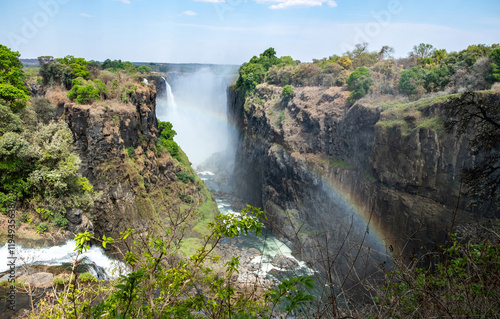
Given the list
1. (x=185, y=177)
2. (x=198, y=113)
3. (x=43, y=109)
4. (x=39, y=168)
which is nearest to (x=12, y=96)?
(x=43, y=109)

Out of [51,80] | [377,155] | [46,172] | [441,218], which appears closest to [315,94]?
[377,155]

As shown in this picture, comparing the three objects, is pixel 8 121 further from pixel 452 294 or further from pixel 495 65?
pixel 495 65

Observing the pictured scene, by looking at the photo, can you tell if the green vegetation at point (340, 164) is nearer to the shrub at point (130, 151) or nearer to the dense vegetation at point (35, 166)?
the shrub at point (130, 151)

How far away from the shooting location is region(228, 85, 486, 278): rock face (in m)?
25.5

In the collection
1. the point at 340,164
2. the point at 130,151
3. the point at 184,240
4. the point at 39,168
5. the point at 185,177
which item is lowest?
the point at 184,240

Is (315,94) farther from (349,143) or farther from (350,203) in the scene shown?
(350,203)

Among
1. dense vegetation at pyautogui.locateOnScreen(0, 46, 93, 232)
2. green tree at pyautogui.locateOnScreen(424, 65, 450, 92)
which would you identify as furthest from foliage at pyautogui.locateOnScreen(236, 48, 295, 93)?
dense vegetation at pyautogui.locateOnScreen(0, 46, 93, 232)

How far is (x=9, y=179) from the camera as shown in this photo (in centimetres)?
1872

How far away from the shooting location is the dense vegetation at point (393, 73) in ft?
92.8

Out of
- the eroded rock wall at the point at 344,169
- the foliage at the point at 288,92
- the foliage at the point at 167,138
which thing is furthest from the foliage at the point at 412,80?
the foliage at the point at 167,138

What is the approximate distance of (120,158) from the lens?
26547 mm

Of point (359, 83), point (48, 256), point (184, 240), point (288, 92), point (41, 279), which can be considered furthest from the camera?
point (288, 92)

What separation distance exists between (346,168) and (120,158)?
22559mm

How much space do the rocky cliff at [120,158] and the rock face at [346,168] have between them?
13.1m
